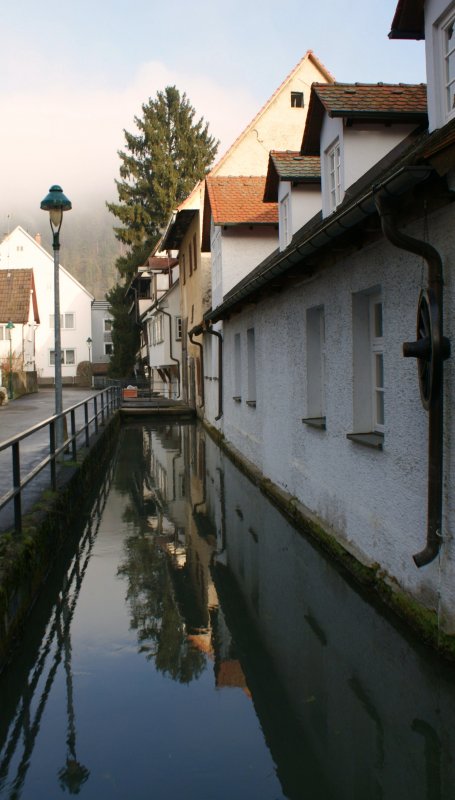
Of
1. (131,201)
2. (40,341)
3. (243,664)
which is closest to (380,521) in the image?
(243,664)

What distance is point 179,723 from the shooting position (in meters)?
4.21

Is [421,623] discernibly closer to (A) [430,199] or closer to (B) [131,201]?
(A) [430,199]

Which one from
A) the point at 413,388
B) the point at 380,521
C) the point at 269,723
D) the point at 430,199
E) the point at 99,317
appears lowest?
the point at 269,723

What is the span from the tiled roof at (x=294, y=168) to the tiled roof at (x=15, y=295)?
3734 cm

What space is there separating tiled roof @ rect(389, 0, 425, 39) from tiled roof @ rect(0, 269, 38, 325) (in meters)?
43.5

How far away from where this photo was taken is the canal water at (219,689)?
3641mm

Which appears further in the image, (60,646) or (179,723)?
(60,646)

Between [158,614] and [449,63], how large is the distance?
4.65 meters

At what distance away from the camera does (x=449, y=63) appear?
5.68 metres

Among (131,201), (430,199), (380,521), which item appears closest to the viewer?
(430,199)

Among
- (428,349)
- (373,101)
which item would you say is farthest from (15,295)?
(428,349)

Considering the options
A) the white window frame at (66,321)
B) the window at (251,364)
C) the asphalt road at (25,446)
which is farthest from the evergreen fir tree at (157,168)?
the window at (251,364)

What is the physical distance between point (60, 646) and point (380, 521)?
8.46 ft

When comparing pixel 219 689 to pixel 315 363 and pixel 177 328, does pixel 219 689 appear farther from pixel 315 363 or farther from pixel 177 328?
pixel 177 328
